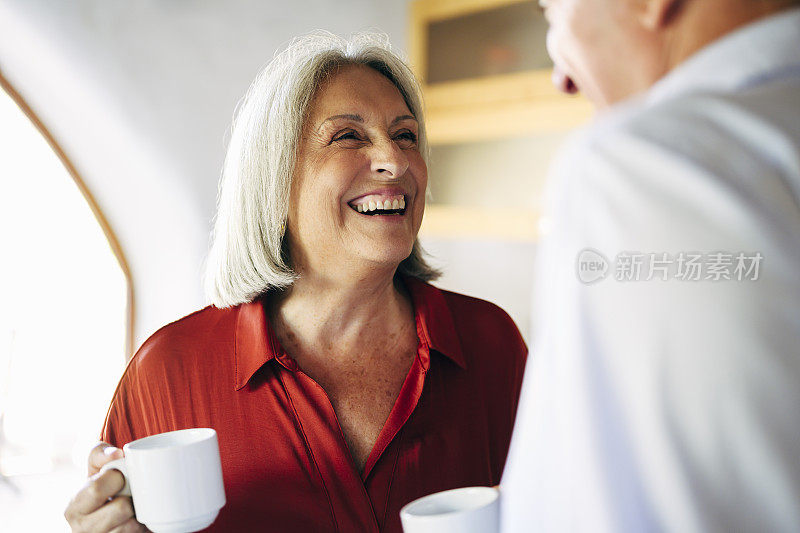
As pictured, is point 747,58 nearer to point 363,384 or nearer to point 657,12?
point 657,12

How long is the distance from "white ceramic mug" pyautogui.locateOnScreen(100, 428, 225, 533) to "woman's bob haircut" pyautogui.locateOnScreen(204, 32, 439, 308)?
0.48m

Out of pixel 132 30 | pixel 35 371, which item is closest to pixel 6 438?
pixel 35 371

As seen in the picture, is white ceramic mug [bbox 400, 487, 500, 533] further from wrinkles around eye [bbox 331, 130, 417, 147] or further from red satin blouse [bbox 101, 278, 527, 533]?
wrinkles around eye [bbox 331, 130, 417, 147]

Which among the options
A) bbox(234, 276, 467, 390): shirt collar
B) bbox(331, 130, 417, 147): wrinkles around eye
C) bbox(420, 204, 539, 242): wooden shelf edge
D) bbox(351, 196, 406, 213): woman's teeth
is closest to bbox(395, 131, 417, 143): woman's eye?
bbox(331, 130, 417, 147): wrinkles around eye

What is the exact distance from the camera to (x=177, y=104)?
9.71 ft

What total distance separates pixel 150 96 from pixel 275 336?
2000mm

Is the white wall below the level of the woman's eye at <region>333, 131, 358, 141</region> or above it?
above

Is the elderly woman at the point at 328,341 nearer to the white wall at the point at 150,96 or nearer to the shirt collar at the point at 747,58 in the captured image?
the shirt collar at the point at 747,58

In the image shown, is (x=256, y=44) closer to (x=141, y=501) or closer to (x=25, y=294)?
(x=25, y=294)

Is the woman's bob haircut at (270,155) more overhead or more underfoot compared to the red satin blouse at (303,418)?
more overhead

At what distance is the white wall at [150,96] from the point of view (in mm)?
2633

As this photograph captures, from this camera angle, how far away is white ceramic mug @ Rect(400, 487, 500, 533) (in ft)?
2.09

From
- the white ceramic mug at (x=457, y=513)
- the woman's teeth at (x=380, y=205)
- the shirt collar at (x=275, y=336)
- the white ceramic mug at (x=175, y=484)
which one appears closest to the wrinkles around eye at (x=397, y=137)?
the woman's teeth at (x=380, y=205)

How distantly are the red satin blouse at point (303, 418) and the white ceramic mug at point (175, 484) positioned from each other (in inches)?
9.1
